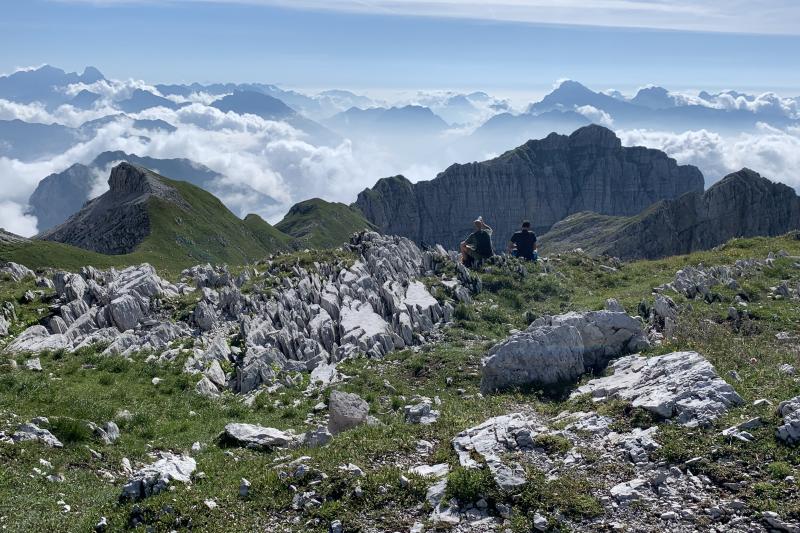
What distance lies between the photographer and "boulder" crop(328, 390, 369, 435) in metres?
19.2

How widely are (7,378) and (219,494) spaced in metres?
12.5

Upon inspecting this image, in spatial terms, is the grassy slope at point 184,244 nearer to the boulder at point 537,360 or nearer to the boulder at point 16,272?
Answer: the boulder at point 16,272

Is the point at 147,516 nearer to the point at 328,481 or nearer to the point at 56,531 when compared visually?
the point at 56,531

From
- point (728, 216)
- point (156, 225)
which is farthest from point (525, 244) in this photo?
point (728, 216)

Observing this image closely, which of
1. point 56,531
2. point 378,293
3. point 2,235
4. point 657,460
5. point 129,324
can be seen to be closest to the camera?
point 56,531

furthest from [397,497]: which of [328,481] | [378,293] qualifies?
[378,293]

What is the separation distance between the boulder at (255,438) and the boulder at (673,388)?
9506mm

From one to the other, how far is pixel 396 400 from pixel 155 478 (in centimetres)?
976

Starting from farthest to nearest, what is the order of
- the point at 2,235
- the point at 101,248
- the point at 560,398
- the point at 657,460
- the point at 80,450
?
the point at 101,248 → the point at 2,235 → the point at 560,398 → the point at 80,450 → the point at 657,460

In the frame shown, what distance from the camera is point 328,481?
1416 centimetres

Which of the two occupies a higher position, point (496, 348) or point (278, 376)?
point (496, 348)

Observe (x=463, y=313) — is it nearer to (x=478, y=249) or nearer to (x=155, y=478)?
(x=478, y=249)

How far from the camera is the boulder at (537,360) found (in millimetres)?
21391

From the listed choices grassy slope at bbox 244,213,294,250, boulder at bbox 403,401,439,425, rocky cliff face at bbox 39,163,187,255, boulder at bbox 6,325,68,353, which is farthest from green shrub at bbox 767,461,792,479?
grassy slope at bbox 244,213,294,250
